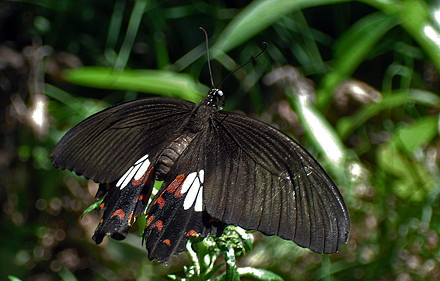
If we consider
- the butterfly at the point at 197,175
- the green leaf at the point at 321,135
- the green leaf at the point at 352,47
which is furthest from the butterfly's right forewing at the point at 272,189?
the green leaf at the point at 352,47

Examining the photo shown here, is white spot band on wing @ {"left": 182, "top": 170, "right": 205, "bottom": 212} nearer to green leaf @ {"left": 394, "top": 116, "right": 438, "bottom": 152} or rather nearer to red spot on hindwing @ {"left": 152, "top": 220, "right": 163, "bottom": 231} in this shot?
red spot on hindwing @ {"left": 152, "top": 220, "right": 163, "bottom": 231}

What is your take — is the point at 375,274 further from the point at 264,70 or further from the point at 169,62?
the point at 169,62

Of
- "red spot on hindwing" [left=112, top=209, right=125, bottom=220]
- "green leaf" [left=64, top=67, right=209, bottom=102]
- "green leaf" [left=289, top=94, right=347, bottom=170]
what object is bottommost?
"red spot on hindwing" [left=112, top=209, right=125, bottom=220]

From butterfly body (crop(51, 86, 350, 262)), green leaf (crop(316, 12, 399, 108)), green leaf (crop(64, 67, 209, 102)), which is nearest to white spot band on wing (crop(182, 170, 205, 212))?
butterfly body (crop(51, 86, 350, 262))

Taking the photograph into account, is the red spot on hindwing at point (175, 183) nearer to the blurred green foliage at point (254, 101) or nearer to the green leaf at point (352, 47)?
the blurred green foliage at point (254, 101)

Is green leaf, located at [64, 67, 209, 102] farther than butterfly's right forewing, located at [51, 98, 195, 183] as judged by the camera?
Yes

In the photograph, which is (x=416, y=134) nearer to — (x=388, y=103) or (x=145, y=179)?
(x=388, y=103)

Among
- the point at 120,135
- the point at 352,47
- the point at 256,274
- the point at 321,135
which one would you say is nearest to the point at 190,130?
the point at 120,135

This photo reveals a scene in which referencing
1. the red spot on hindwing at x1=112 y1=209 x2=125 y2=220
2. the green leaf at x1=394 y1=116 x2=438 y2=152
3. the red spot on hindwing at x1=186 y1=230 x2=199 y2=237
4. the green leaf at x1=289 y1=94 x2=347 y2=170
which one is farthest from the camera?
the green leaf at x1=394 y1=116 x2=438 y2=152
